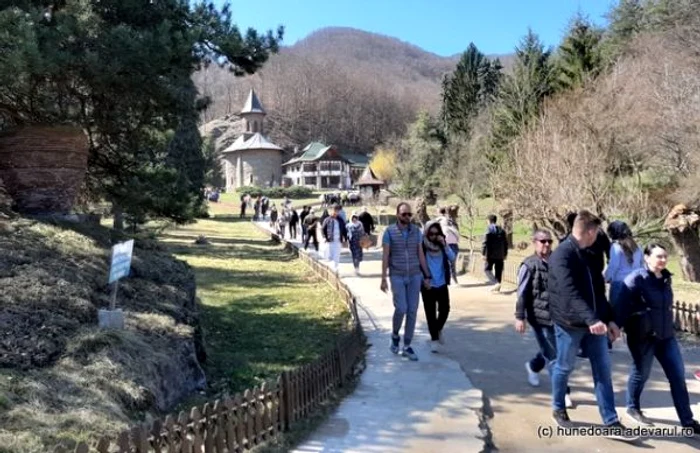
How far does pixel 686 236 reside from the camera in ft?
56.4

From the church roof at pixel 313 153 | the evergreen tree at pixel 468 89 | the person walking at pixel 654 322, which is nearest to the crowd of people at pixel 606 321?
the person walking at pixel 654 322

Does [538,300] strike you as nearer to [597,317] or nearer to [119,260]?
[597,317]

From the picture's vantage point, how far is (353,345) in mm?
6926

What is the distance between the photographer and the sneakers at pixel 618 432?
4.68 metres

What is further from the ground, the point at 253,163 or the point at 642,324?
the point at 253,163

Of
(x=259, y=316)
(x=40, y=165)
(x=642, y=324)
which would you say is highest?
(x=40, y=165)

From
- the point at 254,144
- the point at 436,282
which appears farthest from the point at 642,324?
the point at 254,144

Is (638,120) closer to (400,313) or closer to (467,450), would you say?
(400,313)

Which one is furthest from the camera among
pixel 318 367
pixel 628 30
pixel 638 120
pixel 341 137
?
pixel 341 137

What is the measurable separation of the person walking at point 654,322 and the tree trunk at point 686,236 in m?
13.7

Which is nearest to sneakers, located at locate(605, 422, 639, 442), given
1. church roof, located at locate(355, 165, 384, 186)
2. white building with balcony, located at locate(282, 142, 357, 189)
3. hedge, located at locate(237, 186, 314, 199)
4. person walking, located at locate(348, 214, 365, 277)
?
person walking, located at locate(348, 214, 365, 277)

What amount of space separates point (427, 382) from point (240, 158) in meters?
81.6

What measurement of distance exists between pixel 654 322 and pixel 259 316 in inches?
282

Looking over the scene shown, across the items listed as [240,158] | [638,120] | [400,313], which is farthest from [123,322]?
[240,158]
